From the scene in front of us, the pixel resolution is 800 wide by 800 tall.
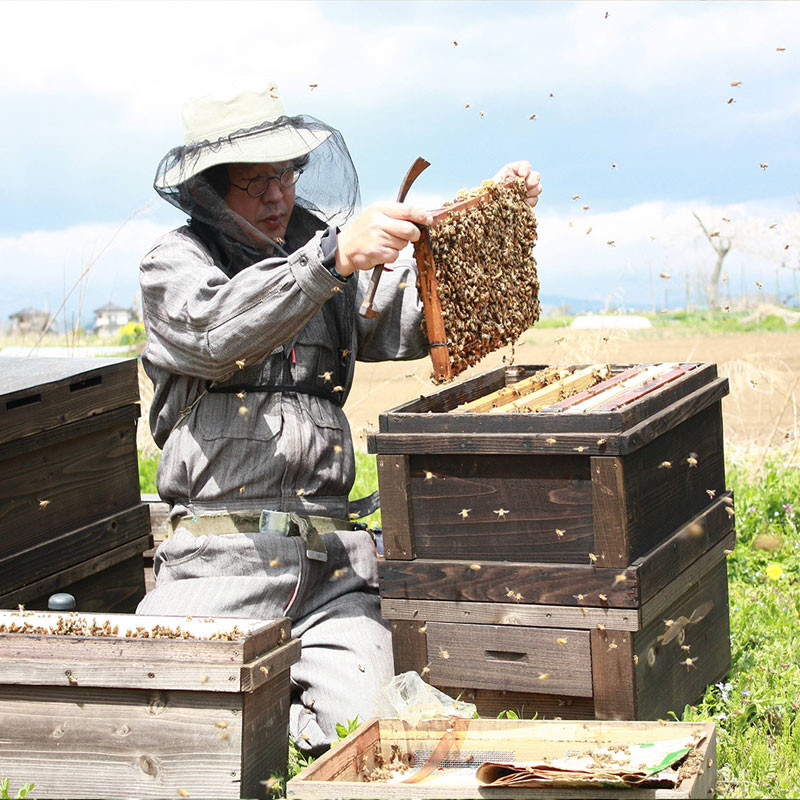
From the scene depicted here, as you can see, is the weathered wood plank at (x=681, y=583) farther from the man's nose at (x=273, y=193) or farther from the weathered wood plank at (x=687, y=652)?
the man's nose at (x=273, y=193)

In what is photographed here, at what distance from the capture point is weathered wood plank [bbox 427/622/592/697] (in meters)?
2.71

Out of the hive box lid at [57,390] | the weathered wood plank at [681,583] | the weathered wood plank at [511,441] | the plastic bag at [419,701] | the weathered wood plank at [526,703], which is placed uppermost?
the hive box lid at [57,390]

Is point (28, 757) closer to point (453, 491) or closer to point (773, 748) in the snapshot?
point (453, 491)

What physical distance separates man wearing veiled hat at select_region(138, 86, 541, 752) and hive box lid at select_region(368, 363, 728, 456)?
40 cm

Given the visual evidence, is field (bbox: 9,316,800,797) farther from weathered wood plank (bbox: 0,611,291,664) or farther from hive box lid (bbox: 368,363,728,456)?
hive box lid (bbox: 368,363,728,456)

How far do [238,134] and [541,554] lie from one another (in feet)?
5.01

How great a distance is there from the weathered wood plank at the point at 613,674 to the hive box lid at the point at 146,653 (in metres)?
0.75

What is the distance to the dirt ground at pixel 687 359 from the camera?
721cm

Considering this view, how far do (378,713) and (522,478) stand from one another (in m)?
0.85

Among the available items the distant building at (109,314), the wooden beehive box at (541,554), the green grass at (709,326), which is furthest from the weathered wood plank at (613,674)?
the green grass at (709,326)

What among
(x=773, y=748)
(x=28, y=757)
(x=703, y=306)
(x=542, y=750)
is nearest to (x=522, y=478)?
(x=542, y=750)

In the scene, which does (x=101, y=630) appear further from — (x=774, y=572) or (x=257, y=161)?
(x=774, y=572)

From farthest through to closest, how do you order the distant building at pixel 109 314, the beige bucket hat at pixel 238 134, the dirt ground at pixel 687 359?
the distant building at pixel 109 314
the dirt ground at pixel 687 359
the beige bucket hat at pixel 238 134

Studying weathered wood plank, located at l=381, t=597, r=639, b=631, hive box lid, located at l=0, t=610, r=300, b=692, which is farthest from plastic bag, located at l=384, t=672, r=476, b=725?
hive box lid, located at l=0, t=610, r=300, b=692
